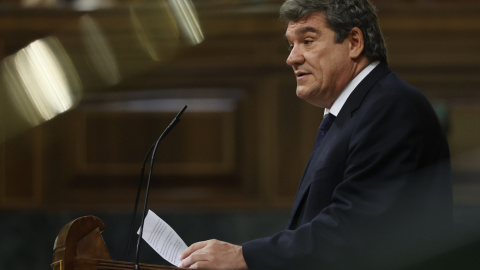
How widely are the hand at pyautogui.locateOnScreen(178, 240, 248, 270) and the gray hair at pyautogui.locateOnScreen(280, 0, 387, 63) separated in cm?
42

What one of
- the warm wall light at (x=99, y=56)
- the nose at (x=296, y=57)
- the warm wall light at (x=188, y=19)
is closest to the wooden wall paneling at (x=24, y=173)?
the warm wall light at (x=99, y=56)

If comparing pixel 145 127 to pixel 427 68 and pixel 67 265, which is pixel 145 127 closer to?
pixel 427 68

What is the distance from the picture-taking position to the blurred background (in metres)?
2.15

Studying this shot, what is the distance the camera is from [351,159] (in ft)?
3.42

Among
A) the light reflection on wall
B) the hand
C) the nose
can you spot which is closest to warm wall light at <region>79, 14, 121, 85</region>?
the light reflection on wall

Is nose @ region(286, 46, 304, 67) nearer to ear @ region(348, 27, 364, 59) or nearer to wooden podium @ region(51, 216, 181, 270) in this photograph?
ear @ region(348, 27, 364, 59)

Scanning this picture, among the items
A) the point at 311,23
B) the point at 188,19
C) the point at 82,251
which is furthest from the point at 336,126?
the point at 188,19

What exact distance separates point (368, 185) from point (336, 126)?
20 cm

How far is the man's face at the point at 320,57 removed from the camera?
1217 mm

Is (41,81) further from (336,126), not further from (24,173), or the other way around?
(336,126)

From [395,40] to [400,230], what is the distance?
1.72m

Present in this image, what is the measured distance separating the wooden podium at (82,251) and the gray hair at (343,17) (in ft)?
1.63

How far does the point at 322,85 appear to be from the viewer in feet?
4.06

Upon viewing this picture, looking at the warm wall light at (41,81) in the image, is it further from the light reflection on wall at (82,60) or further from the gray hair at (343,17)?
the gray hair at (343,17)
